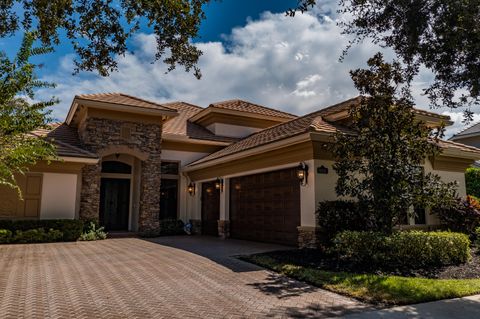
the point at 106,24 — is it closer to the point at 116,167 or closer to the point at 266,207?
the point at 266,207

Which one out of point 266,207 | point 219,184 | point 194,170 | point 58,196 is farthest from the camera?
point 194,170

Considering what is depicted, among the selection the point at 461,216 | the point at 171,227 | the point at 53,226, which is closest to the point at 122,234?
the point at 171,227

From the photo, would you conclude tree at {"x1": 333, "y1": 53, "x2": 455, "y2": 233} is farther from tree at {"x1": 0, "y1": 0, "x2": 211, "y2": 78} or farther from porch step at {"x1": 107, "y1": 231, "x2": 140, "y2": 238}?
porch step at {"x1": 107, "y1": 231, "x2": 140, "y2": 238}

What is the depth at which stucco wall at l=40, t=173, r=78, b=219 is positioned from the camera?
1383cm

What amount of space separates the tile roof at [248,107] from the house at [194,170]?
189 millimetres

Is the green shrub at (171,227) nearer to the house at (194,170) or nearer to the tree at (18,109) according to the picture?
A: the house at (194,170)

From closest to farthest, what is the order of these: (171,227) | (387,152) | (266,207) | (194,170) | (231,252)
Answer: (387,152) < (231,252) < (266,207) < (171,227) < (194,170)

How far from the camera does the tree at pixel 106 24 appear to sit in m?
6.25

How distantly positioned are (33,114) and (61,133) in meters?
7.83

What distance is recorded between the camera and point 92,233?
1429 centimetres

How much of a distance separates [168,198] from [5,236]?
727cm

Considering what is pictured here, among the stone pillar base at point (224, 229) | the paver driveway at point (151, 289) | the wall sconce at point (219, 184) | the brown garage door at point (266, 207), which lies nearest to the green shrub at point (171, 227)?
the stone pillar base at point (224, 229)

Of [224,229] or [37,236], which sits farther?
[224,229]

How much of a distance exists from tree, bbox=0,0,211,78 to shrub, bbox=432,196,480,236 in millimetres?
10863
